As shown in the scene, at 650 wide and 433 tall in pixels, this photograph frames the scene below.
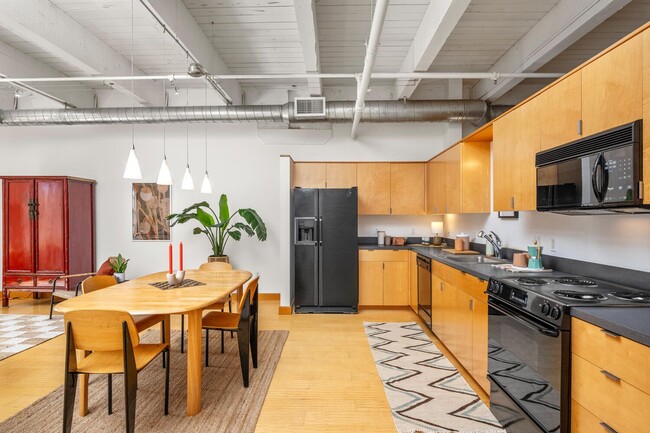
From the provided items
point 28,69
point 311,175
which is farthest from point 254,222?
point 28,69

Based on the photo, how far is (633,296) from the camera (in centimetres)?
192

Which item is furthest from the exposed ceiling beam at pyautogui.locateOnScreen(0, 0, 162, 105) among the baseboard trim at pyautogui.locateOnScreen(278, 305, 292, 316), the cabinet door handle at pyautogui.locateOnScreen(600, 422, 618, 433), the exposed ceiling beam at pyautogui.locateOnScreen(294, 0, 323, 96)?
the cabinet door handle at pyautogui.locateOnScreen(600, 422, 618, 433)

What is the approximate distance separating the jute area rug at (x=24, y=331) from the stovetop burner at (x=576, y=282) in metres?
5.21

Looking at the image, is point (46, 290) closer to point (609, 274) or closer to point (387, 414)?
point (387, 414)

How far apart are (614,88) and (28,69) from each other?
20.4 ft

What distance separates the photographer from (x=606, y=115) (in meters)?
1.89

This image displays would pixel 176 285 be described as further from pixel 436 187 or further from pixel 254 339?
pixel 436 187

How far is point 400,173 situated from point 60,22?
15.3 feet

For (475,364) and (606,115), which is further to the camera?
(475,364)

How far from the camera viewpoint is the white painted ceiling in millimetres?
3203

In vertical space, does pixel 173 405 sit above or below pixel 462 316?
below

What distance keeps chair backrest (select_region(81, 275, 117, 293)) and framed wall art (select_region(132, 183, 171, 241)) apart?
2.74m

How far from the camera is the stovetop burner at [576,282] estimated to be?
7.58ft

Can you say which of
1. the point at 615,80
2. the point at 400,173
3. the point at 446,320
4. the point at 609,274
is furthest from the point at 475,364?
the point at 400,173
